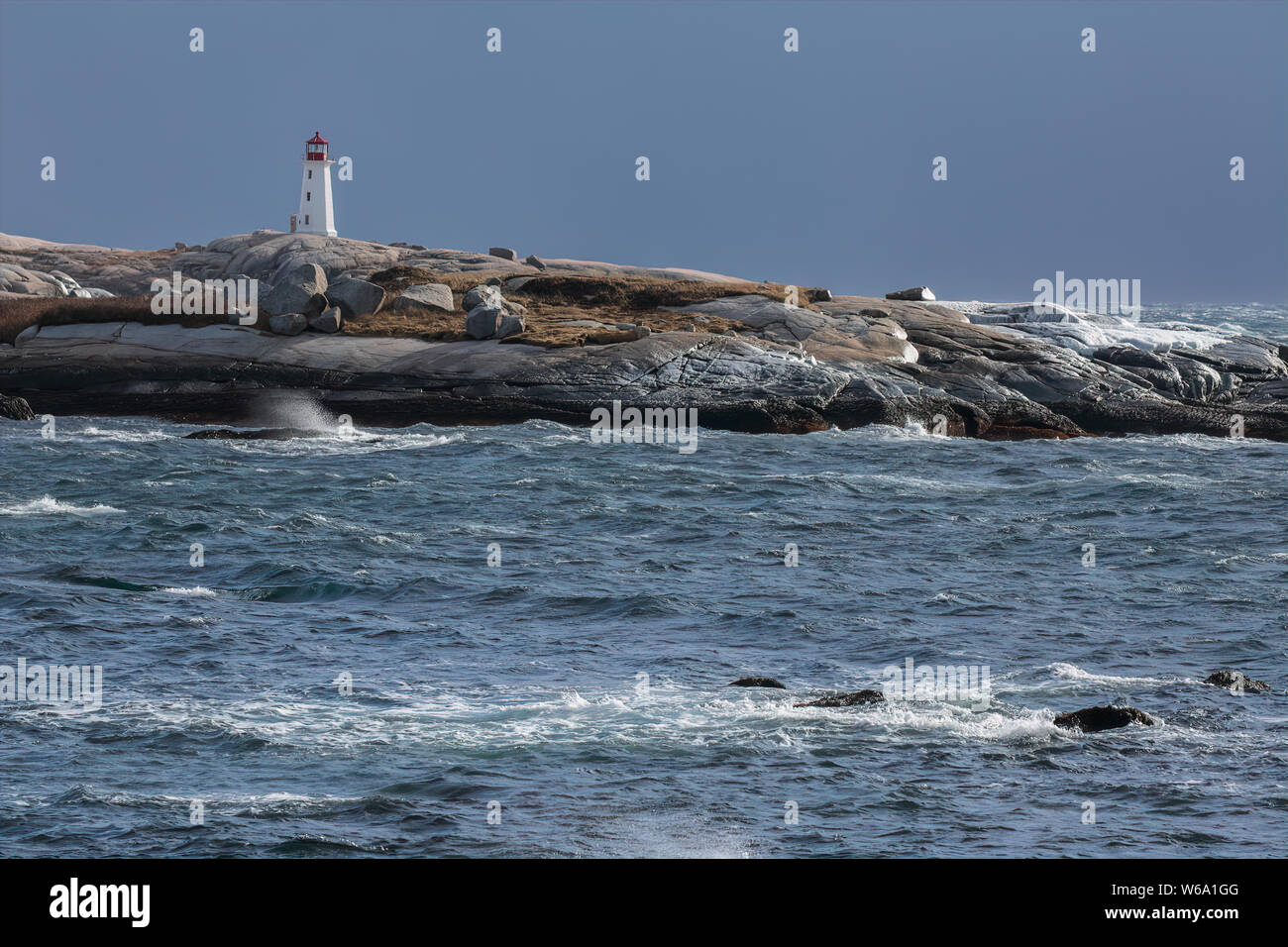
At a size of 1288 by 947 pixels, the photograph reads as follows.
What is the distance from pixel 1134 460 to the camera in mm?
45344

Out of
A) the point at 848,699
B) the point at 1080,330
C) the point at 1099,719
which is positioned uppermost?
the point at 1080,330

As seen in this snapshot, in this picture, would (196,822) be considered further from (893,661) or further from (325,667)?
(893,661)

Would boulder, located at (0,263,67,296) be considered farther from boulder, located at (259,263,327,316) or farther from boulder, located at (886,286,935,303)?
boulder, located at (886,286,935,303)

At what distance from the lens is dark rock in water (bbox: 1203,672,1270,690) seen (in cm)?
2119

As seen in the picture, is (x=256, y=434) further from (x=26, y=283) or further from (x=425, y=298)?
(x=26, y=283)

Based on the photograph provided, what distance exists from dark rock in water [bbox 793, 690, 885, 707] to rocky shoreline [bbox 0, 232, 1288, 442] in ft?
95.6

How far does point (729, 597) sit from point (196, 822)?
1355cm

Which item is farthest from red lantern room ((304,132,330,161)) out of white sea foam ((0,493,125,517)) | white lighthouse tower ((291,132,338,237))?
white sea foam ((0,493,125,517))

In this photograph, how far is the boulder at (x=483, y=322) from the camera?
52.7 meters

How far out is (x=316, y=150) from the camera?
9200cm

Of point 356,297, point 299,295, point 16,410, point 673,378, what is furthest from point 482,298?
point 16,410

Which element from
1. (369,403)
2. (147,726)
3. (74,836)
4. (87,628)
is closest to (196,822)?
(74,836)

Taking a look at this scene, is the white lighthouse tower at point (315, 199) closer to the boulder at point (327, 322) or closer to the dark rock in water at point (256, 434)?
the boulder at point (327, 322)

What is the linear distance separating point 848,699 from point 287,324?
122ft
